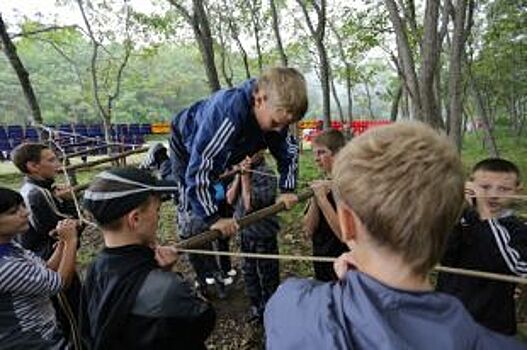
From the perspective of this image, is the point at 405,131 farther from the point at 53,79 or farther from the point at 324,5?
the point at 53,79

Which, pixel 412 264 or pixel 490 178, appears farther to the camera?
pixel 490 178

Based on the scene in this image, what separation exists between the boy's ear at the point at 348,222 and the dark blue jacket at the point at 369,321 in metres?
0.09

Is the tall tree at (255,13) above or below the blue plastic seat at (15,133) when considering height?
above

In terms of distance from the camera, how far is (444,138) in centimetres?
111

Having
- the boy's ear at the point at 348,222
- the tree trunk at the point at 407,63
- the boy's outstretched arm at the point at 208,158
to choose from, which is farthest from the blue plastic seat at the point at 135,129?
the boy's ear at the point at 348,222

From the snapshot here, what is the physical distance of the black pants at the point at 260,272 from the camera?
4238mm

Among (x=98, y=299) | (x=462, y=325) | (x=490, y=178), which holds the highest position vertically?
(x=490, y=178)

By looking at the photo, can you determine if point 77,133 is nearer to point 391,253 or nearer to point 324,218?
point 324,218

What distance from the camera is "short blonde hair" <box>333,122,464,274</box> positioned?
99cm

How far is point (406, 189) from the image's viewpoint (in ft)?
3.23

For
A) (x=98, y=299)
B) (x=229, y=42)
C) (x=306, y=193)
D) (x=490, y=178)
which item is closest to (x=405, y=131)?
(x=98, y=299)

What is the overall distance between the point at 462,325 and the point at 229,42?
78.7 ft

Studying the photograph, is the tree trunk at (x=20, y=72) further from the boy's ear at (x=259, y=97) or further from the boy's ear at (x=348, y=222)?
the boy's ear at (x=348, y=222)

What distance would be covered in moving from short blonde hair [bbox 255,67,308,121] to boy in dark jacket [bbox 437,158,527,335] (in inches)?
37.4
